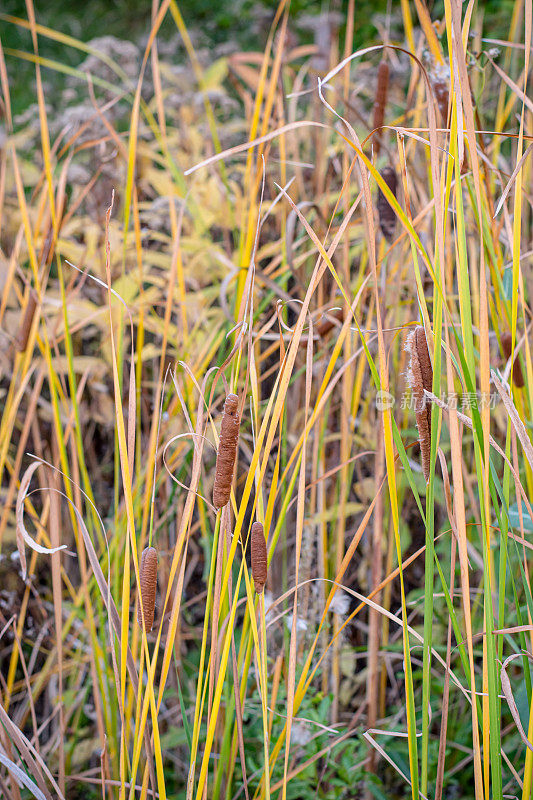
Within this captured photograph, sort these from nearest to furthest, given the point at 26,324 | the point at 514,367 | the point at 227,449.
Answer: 1. the point at 227,449
2. the point at 514,367
3. the point at 26,324

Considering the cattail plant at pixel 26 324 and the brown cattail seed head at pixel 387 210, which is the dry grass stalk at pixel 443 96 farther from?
the cattail plant at pixel 26 324

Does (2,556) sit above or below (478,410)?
below

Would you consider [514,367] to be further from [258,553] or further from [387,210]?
[258,553]

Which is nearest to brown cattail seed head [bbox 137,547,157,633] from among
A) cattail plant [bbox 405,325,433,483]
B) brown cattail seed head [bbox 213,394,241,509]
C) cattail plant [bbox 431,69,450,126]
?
brown cattail seed head [bbox 213,394,241,509]

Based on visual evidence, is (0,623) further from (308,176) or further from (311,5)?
(311,5)

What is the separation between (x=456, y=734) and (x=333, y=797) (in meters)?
0.22

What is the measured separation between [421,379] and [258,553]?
181 millimetres

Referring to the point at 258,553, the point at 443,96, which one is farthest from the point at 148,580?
the point at 443,96

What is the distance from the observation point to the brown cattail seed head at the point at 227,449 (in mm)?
465

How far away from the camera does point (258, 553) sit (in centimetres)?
50

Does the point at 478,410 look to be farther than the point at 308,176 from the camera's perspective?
No

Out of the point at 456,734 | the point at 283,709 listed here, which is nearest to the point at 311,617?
the point at 283,709

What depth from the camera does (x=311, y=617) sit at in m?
0.88

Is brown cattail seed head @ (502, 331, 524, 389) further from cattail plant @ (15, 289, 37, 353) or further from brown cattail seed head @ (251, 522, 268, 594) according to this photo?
cattail plant @ (15, 289, 37, 353)
